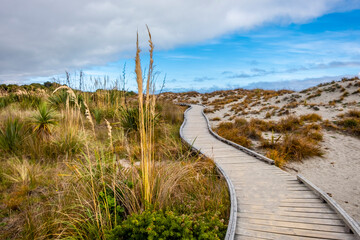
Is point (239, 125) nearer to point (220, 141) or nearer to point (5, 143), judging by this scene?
point (220, 141)

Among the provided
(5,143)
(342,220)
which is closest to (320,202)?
(342,220)

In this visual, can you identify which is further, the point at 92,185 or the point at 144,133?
the point at 144,133

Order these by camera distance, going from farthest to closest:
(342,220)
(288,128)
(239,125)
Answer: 1. (239,125)
2. (288,128)
3. (342,220)

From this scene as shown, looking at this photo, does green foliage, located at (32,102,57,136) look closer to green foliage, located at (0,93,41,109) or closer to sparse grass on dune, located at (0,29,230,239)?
sparse grass on dune, located at (0,29,230,239)

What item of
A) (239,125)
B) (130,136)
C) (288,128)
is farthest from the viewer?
(239,125)

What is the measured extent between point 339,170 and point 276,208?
402 centimetres

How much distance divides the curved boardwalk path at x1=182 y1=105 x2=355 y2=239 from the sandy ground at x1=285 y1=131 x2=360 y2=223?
119 centimetres

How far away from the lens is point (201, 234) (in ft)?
8.28

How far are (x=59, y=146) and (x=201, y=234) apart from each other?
4936 mm

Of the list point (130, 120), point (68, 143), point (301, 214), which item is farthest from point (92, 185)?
point (130, 120)

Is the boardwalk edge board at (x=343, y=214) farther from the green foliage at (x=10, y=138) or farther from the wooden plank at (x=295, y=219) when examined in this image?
the green foliage at (x=10, y=138)

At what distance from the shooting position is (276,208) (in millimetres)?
3570

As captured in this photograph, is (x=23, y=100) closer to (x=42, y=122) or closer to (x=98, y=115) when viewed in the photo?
(x=98, y=115)

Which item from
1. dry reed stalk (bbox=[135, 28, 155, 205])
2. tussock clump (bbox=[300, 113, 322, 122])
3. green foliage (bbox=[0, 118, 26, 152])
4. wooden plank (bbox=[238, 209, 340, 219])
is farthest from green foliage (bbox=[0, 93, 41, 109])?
tussock clump (bbox=[300, 113, 322, 122])
